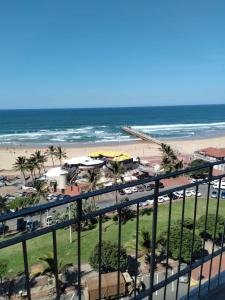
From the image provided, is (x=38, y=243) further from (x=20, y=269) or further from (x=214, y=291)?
(x=214, y=291)

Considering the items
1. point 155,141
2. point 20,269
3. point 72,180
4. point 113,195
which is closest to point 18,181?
point 72,180

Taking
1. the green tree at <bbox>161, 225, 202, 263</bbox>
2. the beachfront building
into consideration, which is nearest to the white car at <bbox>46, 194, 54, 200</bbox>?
the green tree at <bbox>161, 225, 202, 263</bbox>

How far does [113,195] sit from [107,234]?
347 inches

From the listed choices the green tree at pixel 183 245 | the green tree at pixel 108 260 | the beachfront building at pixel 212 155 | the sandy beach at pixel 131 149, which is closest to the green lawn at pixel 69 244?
the green tree at pixel 108 260

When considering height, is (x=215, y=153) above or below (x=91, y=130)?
above

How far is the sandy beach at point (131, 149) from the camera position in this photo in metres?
50.3

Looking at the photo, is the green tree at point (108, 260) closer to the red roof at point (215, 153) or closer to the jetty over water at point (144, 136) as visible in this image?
the red roof at point (215, 153)

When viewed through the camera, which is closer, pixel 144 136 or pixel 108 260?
pixel 108 260

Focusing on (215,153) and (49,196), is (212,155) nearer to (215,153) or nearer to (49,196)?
(215,153)

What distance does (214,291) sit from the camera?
13.0 ft

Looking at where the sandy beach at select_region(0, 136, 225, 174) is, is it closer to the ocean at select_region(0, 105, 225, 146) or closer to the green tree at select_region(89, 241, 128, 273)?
the ocean at select_region(0, 105, 225, 146)

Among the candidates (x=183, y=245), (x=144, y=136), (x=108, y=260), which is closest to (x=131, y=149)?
(x=144, y=136)

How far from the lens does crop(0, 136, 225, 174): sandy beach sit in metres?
50.3

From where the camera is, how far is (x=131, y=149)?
2245 inches
